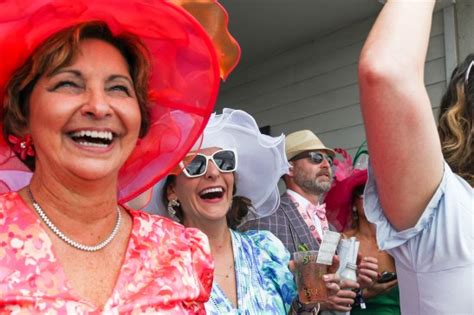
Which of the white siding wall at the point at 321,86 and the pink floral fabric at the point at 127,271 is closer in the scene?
the pink floral fabric at the point at 127,271

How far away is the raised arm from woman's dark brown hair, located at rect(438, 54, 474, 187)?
269 millimetres

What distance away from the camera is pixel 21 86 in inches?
69.8

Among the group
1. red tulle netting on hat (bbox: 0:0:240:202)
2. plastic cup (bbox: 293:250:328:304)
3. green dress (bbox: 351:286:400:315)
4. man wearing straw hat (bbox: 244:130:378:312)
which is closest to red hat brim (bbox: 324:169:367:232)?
man wearing straw hat (bbox: 244:130:378:312)

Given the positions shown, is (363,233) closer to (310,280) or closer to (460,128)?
(310,280)

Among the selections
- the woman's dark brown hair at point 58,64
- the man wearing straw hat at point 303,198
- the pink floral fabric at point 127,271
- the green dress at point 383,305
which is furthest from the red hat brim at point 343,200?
the woman's dark brown hair at point 58,64

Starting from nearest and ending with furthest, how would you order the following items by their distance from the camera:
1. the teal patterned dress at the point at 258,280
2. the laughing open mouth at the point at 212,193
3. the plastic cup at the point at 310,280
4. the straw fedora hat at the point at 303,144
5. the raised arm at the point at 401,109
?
the raised arm at the point at 401,109 → the teal patterned dress at the point at 258,280 → the plastic cup at the point at 310,280 → the laughing open mouth at the point at 212,193 → the straw fedora hat at the point at 303,144

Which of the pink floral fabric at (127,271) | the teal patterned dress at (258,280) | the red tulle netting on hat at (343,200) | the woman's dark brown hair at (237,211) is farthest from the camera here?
the red tulle netting on hat at (343,200)

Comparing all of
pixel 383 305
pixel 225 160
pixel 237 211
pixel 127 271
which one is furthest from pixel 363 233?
pixel 127 271

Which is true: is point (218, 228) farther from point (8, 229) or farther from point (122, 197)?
point (8, 229)

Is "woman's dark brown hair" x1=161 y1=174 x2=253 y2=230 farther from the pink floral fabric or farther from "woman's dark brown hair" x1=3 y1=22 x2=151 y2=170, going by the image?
"woman's dark brown hair" x1=3 y1=22 x2=151 y2=170

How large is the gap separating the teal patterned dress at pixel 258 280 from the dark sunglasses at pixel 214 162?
31 centimetres

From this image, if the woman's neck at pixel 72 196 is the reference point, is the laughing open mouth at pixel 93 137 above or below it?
above

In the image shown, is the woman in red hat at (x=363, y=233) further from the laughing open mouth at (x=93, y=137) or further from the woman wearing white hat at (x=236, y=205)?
the laughing open mouth at (x=93, y=137)

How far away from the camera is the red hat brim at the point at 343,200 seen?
12.7ft
